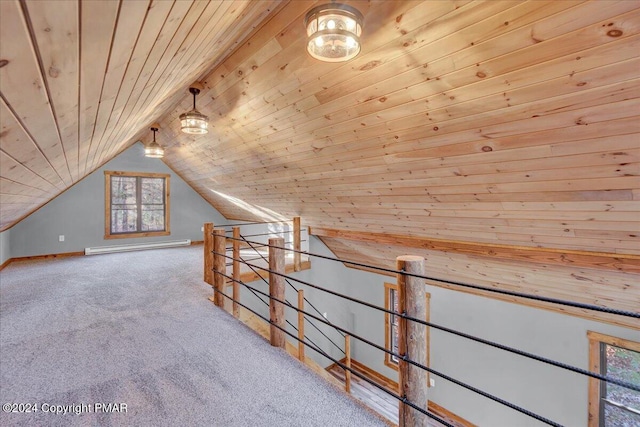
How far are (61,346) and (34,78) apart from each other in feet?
7.83

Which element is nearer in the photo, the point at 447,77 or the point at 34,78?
the point at 34,78

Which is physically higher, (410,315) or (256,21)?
(256,21)

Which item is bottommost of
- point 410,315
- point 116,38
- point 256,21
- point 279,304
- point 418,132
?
point 279,304

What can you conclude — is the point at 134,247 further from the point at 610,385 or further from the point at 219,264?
the point at 610,385

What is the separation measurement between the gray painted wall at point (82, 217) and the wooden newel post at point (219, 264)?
429 centimetres

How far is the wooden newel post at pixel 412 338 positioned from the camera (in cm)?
139

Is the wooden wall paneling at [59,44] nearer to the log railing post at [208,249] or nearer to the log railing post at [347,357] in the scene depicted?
the log railing post at [347,357]

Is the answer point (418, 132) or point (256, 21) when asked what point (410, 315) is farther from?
point (256, 21)

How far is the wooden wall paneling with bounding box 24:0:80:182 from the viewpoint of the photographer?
517 millimetres

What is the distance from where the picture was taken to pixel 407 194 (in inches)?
121

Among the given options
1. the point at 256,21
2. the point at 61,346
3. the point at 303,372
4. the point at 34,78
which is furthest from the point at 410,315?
the point at 61,346

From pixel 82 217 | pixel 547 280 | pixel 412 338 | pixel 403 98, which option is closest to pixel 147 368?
pixel 412 338

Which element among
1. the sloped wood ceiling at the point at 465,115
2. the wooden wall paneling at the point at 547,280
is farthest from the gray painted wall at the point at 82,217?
the wooden wall paneling at the point at 547,280

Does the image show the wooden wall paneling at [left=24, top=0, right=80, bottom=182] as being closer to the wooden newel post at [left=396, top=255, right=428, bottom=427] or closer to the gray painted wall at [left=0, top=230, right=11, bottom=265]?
the wooden newel post at [left=396, top=255, right=428, bottom=427]
